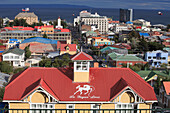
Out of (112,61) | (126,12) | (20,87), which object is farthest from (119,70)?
(126,12)

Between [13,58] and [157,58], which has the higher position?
[13,58]

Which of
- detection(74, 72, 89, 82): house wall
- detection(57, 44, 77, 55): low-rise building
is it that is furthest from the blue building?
detection(74, 72, 89, 82): house wall

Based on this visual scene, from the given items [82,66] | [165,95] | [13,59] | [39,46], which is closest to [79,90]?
[82,66]

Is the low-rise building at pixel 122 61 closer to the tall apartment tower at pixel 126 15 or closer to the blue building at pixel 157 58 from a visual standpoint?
the blue building at pixel 157 58

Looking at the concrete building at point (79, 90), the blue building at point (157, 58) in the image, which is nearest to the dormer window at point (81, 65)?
the concrete building at point (79, 90)

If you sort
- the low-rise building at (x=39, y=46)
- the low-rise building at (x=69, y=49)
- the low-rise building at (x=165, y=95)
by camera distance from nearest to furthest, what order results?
the low-rise building at (x=165, y=95), the low-rise building at (x=69, y=49), the low-rise building at (x=39, y=46)

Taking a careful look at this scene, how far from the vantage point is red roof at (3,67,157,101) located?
5.35m

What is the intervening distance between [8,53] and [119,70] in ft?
49.7

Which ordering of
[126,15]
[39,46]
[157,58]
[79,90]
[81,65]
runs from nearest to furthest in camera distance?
[79,90]
[81,65]
[157,58]
[39,46]
[126,15]

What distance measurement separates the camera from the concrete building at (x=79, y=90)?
5.28 m

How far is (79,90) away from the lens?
18.0 ft

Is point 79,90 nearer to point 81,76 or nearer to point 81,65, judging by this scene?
point 81,76

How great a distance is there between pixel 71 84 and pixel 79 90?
0.80ft

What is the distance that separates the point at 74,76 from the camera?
5.68 m
